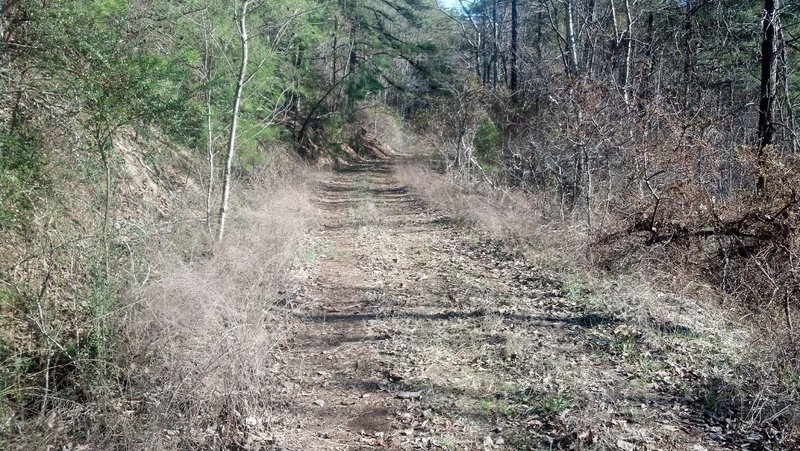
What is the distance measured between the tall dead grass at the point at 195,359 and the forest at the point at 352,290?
0.08 ft

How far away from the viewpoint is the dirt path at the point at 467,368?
454cm

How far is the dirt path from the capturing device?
14.9ft

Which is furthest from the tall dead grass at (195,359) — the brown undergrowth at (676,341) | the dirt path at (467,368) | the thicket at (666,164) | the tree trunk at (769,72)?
the tree trunk at (769,72)

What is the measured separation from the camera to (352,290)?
843 cm

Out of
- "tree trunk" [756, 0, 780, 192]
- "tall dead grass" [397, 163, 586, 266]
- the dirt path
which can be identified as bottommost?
the dirt path

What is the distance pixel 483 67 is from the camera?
36.2 m

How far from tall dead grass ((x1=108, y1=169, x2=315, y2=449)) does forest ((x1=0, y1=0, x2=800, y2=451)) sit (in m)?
0.02

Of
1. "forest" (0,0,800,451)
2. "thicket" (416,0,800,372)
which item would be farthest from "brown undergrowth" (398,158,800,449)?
"thicket" (416,0,800,372)

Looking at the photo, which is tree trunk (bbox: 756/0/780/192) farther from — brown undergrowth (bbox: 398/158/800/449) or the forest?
brown undergrowth (bbox: 398/158/800/449)

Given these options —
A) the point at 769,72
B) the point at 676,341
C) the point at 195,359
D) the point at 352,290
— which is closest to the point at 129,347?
the point at 195,359

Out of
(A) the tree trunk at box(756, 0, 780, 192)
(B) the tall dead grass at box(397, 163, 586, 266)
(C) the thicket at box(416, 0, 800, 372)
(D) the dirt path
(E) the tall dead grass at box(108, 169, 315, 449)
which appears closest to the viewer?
(E) the tall dead grass at box(108, 169, 315, 449)

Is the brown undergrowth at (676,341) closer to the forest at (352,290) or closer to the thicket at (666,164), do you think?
the forest at (352,290)

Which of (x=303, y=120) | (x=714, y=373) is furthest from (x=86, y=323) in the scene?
(x=303, y=120)

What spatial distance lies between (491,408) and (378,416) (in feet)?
3.27
